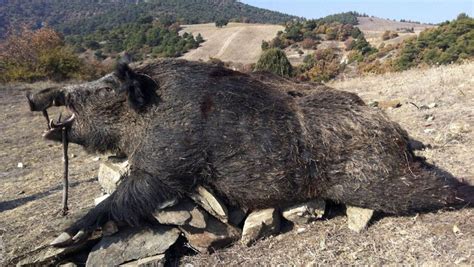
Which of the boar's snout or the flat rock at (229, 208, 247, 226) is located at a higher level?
the boar's snout

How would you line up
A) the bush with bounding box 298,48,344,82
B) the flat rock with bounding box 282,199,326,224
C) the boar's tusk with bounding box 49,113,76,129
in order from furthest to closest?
the bush with bounding box 298,48,344,82 → the boar's tusk with bounding box 49,113,76,129 → the flat rock with bounding box 282,199,326,224

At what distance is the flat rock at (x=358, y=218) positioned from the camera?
389cm

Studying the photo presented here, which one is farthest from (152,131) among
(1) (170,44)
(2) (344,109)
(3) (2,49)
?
(1) (170,44)

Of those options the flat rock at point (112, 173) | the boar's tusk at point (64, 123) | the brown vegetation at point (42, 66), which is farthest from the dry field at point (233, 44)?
the boar's tusk at point (64, 123)

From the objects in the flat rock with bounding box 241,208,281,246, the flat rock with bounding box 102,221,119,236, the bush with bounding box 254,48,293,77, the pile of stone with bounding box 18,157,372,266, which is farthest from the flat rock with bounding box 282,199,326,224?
the bush with bounding box 254,48,293,77

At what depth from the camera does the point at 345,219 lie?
4113mm

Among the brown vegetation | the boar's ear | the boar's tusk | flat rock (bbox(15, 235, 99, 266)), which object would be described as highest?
the boar's ear

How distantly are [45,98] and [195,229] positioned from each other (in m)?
1.94

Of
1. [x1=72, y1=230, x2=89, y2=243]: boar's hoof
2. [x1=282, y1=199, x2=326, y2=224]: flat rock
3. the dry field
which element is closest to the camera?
[x1=72, y1=230, x2=89, y2=243]: boar's hoof

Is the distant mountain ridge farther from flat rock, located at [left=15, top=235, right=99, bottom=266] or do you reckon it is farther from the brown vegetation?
flat rock, located at [left=15, top=235, right=99, bottom=266]

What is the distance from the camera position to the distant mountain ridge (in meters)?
85.4

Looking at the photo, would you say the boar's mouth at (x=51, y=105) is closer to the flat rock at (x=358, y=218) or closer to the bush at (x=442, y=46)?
the flat rock at (x=358, y=218)

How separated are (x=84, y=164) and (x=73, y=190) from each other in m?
2.18

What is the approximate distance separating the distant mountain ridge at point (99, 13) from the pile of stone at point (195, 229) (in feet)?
238
